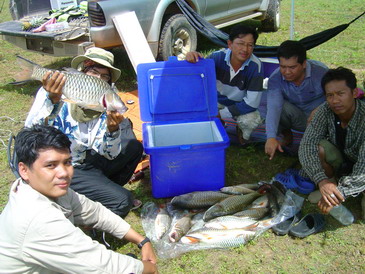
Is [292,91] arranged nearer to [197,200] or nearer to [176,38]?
[197,200]

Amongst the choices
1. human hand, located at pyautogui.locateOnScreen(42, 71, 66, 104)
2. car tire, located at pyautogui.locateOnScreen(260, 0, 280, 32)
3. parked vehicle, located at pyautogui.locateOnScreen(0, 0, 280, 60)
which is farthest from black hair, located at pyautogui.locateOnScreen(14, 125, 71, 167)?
car tire, located at pyautogui.locateOnScreen(260, 0, 280, 32)

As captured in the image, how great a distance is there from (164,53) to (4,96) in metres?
2.60

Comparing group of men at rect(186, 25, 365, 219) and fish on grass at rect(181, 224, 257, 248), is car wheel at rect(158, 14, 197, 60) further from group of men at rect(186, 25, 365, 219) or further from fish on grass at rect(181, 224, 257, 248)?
fish on grass at rect(181, 224, 257, 248)

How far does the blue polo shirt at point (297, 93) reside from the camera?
3434 mm

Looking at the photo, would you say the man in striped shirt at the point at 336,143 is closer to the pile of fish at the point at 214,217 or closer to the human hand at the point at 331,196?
the human hand at the point at 331,196

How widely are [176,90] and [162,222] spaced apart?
1275 millimetres

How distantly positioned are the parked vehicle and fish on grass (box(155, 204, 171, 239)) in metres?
3.01

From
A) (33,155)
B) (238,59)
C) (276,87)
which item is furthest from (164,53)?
(33,155)

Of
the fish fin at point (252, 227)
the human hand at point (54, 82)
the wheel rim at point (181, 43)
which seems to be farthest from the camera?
the wheel rim at point (181, 43)

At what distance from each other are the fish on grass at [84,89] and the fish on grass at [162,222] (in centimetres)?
103

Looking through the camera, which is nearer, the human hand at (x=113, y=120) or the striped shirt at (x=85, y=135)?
the human hand at (x=113, y=120)

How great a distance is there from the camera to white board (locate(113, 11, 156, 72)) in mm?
5066

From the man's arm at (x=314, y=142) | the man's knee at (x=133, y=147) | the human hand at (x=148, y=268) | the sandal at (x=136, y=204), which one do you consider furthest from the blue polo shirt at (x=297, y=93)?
the human hand at (x=148, y=268)

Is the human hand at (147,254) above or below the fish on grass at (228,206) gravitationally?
above
